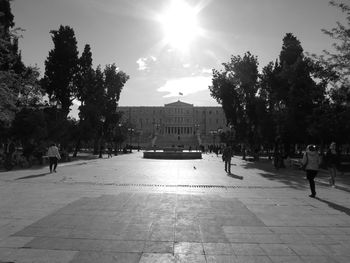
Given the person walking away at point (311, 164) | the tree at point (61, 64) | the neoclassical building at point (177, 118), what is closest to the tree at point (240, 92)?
the tree at point (61, 64)

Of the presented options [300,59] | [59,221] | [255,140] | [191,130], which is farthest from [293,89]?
[191,130]

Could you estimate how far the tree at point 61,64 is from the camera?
42.7 m

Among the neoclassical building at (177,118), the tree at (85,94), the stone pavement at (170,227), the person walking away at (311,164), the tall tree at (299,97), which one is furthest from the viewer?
the neoclassical building at (177,118)

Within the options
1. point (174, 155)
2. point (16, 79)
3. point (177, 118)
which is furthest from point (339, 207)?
point (177, 118)

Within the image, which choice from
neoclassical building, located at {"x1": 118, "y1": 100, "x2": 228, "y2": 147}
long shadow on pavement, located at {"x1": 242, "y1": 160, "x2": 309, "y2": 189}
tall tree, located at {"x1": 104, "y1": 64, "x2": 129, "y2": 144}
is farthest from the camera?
neoclassical building, located at {"x1": 118, "y1": 100, "x2": 228, "y2": 147}

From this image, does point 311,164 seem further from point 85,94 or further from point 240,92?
point 85,94

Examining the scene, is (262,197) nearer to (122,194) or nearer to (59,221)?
(122,194)

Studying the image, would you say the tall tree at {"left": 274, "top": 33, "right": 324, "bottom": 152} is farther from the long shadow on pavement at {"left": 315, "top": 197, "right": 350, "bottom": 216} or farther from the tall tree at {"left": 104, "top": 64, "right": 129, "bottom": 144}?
the tall tree at {"left": 104, "top": 64, "right": 129, "bottom": 144}

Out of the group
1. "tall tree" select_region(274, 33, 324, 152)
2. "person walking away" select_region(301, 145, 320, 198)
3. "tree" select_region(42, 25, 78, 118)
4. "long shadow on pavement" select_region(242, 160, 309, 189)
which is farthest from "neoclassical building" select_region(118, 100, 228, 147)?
"person walking away" select_region(301, 145, 320, 198)

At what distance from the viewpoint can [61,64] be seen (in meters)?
42.7

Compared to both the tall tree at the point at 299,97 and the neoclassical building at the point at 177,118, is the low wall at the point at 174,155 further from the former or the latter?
the neoclassical building at the point at 177,118

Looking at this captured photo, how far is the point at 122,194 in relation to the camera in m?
11.8

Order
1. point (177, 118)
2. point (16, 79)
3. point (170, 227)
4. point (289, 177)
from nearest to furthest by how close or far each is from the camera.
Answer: point (170, 227), point (16, 79), point (289, 177), point (177, 118)

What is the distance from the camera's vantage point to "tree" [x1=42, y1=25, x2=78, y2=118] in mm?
42688
